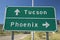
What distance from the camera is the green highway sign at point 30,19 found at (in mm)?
6742

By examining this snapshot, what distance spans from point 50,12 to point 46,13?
0.43ft

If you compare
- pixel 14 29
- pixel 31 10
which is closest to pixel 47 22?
pixel 31 10

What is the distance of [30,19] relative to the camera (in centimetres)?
682

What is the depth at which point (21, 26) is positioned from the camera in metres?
6.80

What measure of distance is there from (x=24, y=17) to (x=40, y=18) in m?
0.51

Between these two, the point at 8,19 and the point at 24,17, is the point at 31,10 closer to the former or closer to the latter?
the point at 24,17

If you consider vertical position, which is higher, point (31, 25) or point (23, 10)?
point (23, 10)

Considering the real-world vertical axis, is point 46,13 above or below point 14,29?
above

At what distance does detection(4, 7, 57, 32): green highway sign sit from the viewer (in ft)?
22.1

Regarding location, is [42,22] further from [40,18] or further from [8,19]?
[8,19]

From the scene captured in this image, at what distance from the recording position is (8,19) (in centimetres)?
686

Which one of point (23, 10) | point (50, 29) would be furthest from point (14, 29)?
point (50, 29)

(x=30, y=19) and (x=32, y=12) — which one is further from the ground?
(x=32, y=12)

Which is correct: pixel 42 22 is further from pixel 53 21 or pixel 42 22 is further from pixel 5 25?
pixel 5 25
